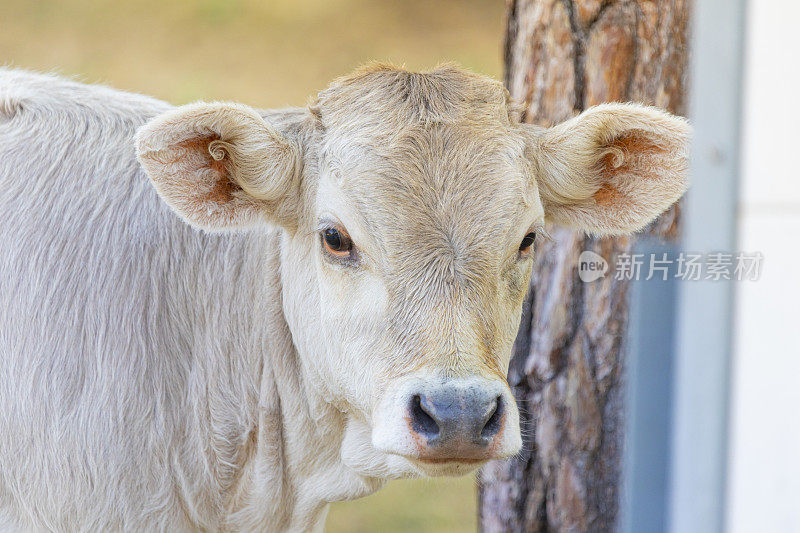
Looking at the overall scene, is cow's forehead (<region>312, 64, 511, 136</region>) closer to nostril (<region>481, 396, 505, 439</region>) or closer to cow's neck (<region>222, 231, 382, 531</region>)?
cow's neck (<region>222, 231, 382, 531</region>)

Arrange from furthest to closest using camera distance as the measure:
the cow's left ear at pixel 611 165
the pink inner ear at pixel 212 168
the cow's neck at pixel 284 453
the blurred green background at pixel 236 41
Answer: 1. the blurred green background at pixel 236 41
2. the cow's neck at pixel 284 453
3. the cow's left ear at pixel 611 165
4. the pink inner ear at pixel 212 168

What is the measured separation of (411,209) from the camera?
297 cm

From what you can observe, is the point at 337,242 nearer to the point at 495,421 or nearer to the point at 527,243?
the point at 527,243

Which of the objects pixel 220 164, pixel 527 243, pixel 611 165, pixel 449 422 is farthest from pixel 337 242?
pixel 611 165

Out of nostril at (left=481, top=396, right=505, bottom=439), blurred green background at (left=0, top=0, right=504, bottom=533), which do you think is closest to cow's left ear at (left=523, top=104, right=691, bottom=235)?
nostril at (left=481, top=396, right=505, bottom=439)

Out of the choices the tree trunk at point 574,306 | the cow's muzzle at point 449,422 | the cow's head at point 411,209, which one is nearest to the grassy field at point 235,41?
the tree trunk at point 574,306

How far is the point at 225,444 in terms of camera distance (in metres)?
3.58

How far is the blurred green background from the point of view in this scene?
11.2 m

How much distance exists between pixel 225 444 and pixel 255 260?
2.43ft

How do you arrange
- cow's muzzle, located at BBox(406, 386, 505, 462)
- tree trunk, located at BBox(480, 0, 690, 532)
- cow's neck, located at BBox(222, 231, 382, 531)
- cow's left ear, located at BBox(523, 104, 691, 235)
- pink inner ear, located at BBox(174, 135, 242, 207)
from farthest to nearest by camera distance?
tree trunk, located at BBox(480, 0, 690, 532) → cow's neck, located at BBox(222, 231, 382, 531) → cow's left ear, located at BBox(523, 104, 691, 235) → pink inner ear, located at BBox(174, 135, 242, 207) → cow's muzzle, located at BBox(406, 386, 505, 462)

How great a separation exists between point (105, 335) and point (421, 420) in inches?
55.3

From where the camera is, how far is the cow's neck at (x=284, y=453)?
3.56 metres

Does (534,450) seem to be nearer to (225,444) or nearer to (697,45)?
(225,444)

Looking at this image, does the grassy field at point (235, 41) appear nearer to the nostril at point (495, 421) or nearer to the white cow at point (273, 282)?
the white cow at point (273, 282)
